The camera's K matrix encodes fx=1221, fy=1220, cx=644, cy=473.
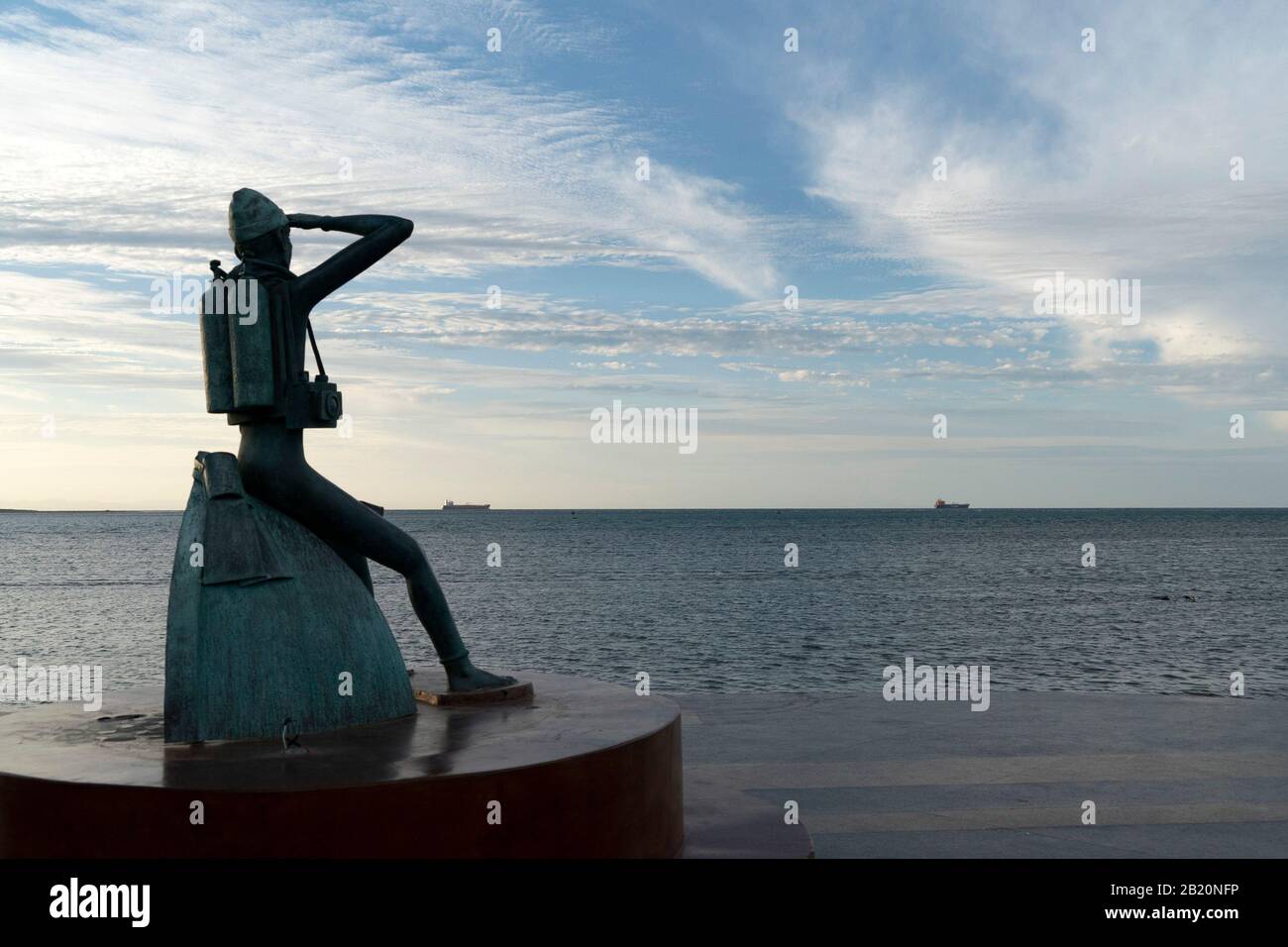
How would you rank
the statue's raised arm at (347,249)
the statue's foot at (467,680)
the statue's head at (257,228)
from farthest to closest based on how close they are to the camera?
the statue's foot at (467,680)
the statue's raised arm at (347,249)
the statue's head at (257,228)

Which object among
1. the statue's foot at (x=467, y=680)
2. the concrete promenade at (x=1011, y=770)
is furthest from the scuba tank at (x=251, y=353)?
the concrete promenade at (x=1011, y=770)

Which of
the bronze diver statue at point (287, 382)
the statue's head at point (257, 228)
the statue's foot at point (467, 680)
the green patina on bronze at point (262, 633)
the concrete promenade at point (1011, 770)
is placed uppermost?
the statue's head at point (257, 228)

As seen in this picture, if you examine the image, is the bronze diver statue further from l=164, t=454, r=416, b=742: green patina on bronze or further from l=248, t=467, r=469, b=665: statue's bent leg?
l=164, t=454, r=416, b=742: green patina on bronze

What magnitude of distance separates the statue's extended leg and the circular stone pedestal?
948 mm

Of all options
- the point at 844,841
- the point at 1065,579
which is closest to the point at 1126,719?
the point at 844,841

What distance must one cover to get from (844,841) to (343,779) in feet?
12.3

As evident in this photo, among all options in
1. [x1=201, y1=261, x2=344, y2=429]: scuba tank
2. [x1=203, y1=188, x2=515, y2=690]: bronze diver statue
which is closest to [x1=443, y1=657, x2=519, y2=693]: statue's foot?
[x1=203, y1=188, x2=515, y2=690]: bronze diver statue

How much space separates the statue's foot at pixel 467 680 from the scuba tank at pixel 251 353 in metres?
1.88

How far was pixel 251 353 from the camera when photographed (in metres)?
7.42

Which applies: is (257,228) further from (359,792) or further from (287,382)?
(359,792)

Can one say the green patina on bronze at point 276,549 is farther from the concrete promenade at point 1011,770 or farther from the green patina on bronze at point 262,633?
the concrete promenade at point 1011,770

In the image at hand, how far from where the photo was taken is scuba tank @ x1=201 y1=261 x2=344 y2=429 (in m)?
7.41

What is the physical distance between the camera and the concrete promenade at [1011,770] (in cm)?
820

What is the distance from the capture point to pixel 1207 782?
9727 millimetres
